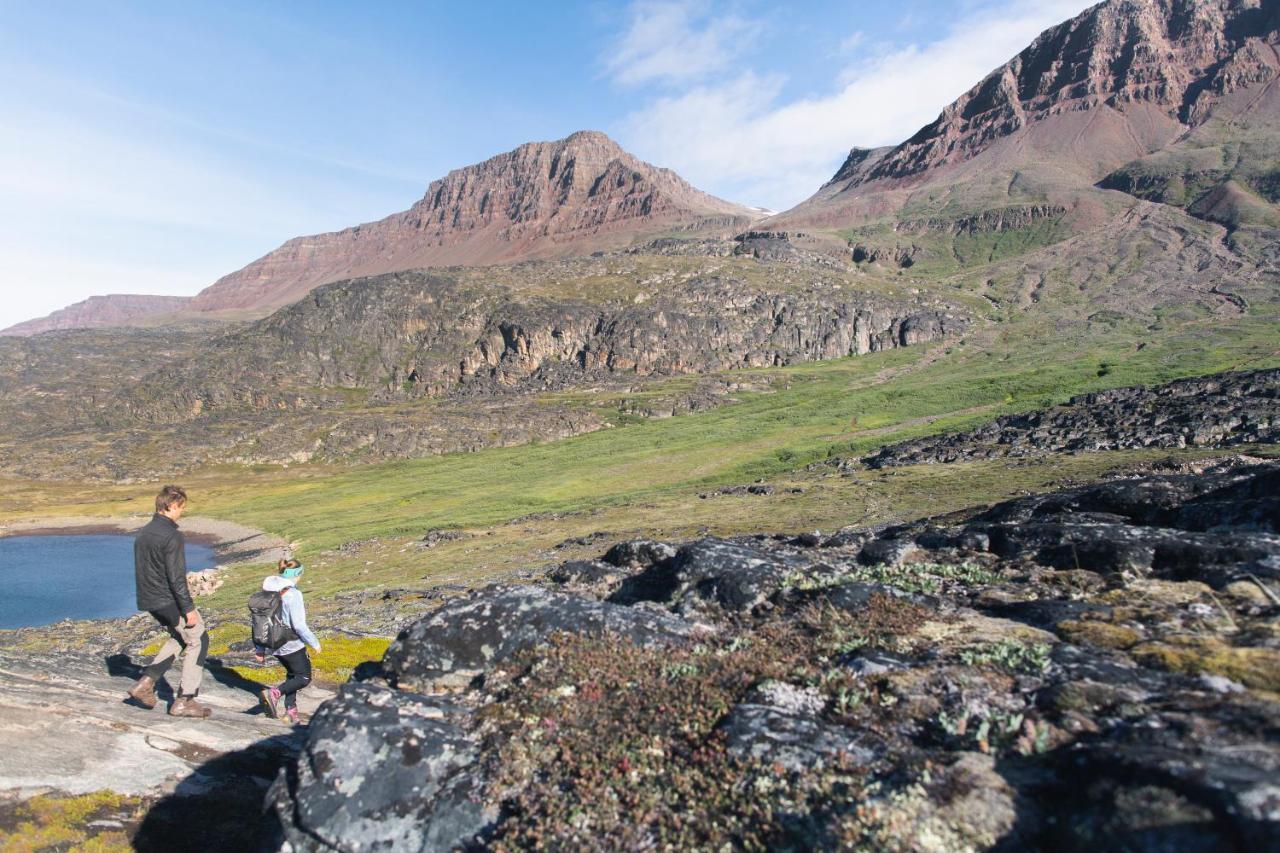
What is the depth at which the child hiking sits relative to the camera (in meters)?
12.9

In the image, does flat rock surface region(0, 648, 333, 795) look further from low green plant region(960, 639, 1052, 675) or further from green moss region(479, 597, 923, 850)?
low green plant region(960, 639, 1052, 675)

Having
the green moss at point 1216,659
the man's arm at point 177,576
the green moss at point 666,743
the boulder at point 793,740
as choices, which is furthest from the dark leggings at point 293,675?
the green moss at point 1216,659

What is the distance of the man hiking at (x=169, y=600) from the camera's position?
39.4ft

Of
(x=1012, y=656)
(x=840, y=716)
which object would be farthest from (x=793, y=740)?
(x=1012, y=656)

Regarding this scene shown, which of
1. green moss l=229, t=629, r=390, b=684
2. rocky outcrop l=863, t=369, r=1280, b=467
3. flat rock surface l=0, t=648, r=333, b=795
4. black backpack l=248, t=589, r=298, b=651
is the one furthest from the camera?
rocky outcrop l=863, t=369, r=1280, b=467

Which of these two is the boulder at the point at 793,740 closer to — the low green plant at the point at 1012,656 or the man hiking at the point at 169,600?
the low green plant at the point at 1012,656

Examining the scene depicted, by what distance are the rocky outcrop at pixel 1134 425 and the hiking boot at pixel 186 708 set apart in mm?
64707

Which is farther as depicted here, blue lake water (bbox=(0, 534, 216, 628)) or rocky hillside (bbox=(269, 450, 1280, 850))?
blue lake water (bbox=(0, 534, 216, 628))

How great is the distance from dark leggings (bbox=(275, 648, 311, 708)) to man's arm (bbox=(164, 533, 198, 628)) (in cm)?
184

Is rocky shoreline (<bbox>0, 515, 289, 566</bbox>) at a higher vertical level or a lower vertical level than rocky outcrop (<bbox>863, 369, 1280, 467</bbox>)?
lower

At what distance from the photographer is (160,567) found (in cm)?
1210

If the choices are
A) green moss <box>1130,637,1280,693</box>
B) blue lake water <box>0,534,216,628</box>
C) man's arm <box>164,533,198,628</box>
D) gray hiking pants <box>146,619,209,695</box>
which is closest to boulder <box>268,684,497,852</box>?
gray hiking pants <box>146,619,209,695</box>

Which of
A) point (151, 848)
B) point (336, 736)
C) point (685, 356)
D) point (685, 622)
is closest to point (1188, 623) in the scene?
point (685, 622)

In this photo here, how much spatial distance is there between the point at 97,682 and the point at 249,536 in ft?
270
